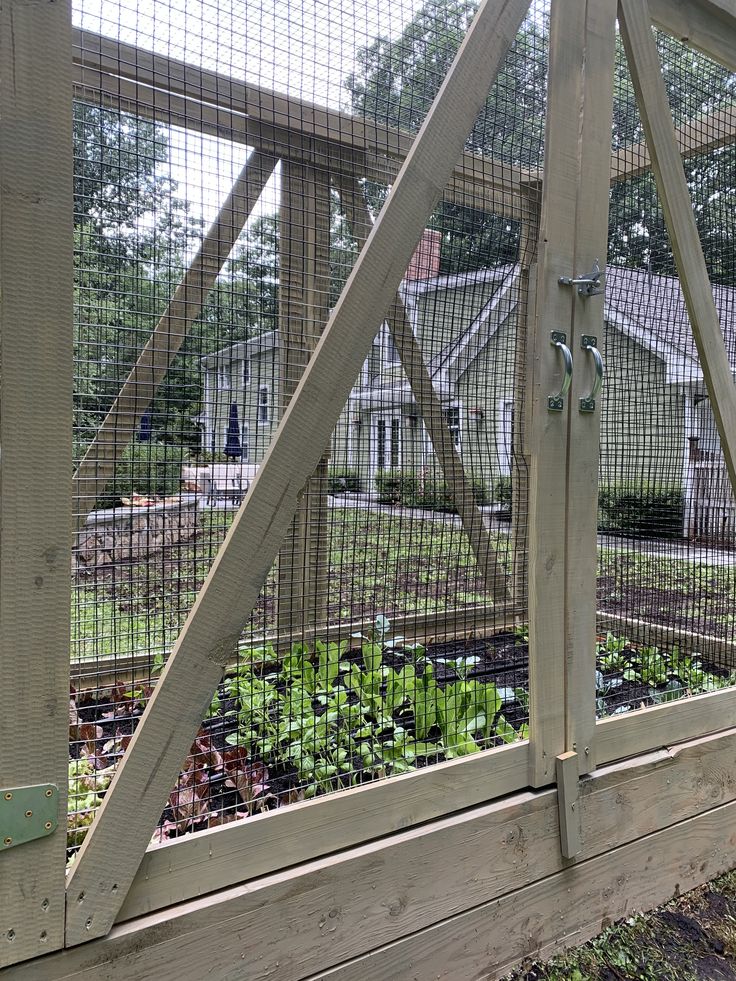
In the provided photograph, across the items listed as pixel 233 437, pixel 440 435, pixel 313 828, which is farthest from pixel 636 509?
pixel 313 828

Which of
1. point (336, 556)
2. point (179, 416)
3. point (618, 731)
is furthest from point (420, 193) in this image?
point (618, 731)

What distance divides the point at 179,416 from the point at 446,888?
133 centimetres

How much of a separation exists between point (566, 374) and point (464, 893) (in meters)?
1.26

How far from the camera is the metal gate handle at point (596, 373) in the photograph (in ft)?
5.41

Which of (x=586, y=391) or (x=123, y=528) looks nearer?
(x=586, y=391)

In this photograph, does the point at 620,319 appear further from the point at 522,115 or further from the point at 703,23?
the point at 703,23

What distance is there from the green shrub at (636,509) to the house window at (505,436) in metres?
0.33

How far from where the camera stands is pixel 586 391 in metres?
1.68

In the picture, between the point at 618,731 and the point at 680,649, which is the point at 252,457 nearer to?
the point at 618,731

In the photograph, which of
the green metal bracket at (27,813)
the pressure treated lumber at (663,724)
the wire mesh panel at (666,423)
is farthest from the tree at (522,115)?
the green metal bracket at (27,813)

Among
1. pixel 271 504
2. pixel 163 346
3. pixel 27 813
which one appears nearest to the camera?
pixel 27 813

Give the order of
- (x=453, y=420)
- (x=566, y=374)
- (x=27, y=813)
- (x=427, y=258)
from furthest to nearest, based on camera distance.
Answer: (x=453, y=420), (x=427, y=258), (x=566, y=374), (x=27, y=813)

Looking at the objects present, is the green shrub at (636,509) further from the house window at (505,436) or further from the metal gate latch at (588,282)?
the metal gate latch at (588,282)

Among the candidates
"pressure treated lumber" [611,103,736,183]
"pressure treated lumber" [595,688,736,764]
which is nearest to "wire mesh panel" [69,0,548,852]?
"pressure treated lumber" [595,688,736,764]
